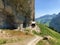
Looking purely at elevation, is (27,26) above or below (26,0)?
below

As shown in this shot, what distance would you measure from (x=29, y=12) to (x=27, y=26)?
3320 millimetres

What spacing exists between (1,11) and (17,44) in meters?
15.1

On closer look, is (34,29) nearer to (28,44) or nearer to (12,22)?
(12,22)

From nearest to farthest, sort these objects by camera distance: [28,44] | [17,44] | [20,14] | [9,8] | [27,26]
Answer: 1. [17,44]
2. [28,44]
3. [9,8]
4. [20,14]
5. [27,26]

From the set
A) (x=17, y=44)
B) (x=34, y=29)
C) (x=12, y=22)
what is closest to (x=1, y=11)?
(x=12, y=22)

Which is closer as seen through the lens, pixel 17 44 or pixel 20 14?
pixel 17 44

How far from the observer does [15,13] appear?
4412 centimetres

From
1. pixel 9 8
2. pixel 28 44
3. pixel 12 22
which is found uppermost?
pixel 9 8

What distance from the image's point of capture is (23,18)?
47250 mm

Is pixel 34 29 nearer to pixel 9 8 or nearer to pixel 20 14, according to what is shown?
pixel 20 14

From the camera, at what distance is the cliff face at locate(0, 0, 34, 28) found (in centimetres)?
4125

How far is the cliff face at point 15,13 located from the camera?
4125 cm

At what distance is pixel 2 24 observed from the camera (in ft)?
135

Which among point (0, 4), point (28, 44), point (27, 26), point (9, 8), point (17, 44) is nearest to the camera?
point (17, 44)
